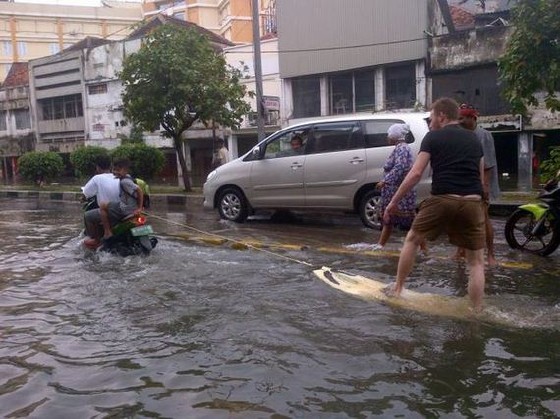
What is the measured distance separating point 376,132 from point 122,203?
4.24 meters

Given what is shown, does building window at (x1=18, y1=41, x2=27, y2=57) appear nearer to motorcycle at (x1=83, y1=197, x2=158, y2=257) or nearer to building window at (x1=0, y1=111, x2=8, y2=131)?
building window at (x1=0, y1=111, x2=8, y2=131)

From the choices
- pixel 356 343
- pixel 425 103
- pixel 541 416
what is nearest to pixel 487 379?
pixel 541 416

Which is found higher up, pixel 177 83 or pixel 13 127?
pixel 13 127

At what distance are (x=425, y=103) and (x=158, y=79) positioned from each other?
10885 millimetres

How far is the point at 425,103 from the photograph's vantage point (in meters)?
23.4

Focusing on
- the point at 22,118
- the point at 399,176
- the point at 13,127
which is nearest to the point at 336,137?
the point at 399,176

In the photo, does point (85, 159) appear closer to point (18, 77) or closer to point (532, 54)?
point (532, 54)

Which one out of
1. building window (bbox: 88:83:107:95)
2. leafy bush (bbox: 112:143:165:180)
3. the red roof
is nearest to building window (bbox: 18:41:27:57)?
the red roof

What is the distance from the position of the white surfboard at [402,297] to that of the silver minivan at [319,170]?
3679 millimetres

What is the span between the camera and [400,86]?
24.2 metres

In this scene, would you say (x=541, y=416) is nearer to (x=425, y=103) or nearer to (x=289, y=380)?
(x=289, y=380)

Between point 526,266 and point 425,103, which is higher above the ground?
point 425,103

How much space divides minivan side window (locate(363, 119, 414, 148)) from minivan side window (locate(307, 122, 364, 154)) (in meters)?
0.12

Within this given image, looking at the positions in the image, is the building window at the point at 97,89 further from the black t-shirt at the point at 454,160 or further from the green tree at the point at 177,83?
the black t-shirt at the point at 454,160
